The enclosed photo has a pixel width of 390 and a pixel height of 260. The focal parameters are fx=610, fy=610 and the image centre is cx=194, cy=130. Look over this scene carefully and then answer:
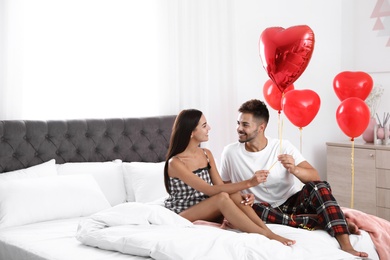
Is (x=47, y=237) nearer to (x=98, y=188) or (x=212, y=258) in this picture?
(x=98, y=188)

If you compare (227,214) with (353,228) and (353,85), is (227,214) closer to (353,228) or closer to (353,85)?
(353,228)

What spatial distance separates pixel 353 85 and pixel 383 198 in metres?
1.15

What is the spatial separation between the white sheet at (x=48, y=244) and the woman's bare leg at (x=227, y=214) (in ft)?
1.93

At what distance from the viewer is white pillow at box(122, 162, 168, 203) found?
377cm

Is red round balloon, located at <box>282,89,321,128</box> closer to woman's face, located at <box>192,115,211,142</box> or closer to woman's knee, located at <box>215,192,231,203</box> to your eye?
woman's face, located at <box>192,115,211,142</box>

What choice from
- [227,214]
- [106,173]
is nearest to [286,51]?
[227,214]

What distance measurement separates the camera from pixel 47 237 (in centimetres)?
295

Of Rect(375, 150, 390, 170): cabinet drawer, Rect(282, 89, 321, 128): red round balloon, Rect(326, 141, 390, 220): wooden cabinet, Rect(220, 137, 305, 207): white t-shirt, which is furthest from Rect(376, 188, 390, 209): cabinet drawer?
Rect(220, 137, 305, 207): white t-shirt

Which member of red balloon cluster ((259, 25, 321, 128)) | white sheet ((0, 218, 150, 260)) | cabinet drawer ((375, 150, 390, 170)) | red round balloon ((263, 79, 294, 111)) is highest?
red balloon cluster ((259, 25, 321, 128))

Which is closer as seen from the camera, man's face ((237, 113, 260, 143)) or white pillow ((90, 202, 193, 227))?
white pillow ((90, 202, 193, 227))

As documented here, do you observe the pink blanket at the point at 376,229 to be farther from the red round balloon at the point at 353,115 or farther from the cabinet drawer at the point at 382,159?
the cabinet drawer at the point at 382,159

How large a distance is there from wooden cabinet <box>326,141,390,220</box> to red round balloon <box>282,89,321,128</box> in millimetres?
877

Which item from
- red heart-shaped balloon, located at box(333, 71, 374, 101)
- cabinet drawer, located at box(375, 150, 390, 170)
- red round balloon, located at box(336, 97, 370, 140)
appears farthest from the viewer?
cabinet drawer, located at box(375, 150, 390, 170)

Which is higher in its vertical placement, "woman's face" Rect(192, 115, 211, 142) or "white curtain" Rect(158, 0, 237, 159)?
A: "white curtain" Rect(158, 0, 237, 159)
